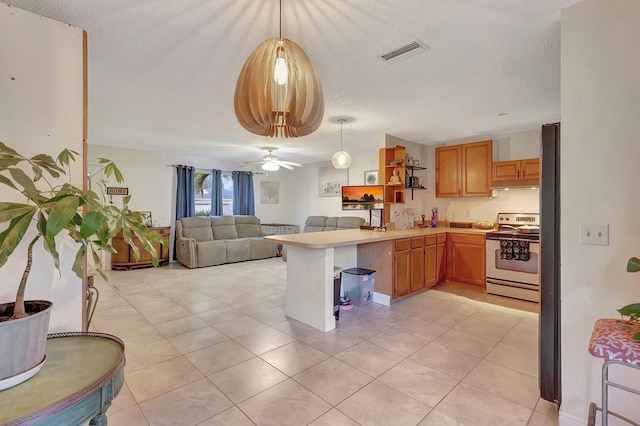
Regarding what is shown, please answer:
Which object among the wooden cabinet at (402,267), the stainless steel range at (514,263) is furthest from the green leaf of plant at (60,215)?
the stainless steel range at (514,263)

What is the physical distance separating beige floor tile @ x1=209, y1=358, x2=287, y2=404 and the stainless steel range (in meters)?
3.45

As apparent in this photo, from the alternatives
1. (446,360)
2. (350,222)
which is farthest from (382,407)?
(350,222)

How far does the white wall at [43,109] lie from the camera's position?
Answer: 163 cm

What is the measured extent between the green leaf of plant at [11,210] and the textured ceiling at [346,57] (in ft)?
4.54

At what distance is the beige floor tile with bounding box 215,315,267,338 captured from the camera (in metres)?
3.01

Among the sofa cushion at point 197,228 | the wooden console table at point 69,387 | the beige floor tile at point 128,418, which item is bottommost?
the beige floor tile at point 128,418

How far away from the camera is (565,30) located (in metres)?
1.77

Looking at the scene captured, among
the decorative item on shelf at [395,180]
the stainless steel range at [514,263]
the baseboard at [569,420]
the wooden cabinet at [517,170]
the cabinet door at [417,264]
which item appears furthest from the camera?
the decorative item on shelf at [395,180]

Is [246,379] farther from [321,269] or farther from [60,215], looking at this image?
[60,215]

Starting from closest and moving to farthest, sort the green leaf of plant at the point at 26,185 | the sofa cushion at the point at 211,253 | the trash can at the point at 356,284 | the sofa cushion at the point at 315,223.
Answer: the green leaf of plant at the point at 26,185
the trash can at the point at 356,284
the sofa cushion at the point at 211,253
the sofa cushion at the point at 315,223

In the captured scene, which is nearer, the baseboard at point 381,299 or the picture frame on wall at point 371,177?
the baseboard at point 381,299

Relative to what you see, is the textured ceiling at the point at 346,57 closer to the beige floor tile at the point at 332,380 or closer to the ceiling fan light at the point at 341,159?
the ceiling fan light at the point at 341,159

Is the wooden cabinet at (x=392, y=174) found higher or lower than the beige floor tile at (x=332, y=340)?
higher

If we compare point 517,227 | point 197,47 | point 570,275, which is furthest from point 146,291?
point 517,227
